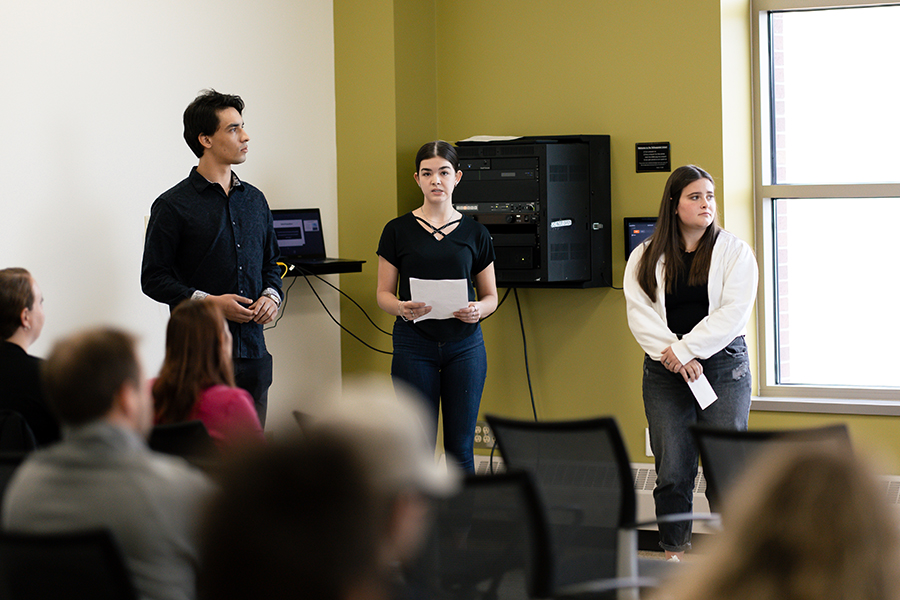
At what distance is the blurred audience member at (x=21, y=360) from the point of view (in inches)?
90.5

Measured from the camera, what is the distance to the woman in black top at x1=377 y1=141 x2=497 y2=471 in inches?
148

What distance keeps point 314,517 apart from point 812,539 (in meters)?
0.41

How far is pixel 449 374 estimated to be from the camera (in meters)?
3.80

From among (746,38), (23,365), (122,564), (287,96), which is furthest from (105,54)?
(746,38)

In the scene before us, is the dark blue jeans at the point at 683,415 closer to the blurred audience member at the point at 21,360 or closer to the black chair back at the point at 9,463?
the blurred audience member at the point at 21,360

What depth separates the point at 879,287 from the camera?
436 cm

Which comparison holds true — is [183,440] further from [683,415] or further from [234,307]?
[683,415]

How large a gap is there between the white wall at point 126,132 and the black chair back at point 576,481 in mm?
732

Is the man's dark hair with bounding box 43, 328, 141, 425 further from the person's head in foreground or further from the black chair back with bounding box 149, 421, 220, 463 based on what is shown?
the black chair back with bounding box 149, 421, 220, 463

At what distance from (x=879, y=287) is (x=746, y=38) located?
1326 millimetres

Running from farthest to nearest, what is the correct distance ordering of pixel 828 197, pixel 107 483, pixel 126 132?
pixel 828 197 < pixel 126 132 < pixel 107 483

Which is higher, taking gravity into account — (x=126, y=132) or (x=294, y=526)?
(x=126, y=132)

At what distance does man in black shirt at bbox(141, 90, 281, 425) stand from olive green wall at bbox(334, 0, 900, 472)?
4.23ft

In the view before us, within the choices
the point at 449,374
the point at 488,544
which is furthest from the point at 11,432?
Answer: the point at 449,374
